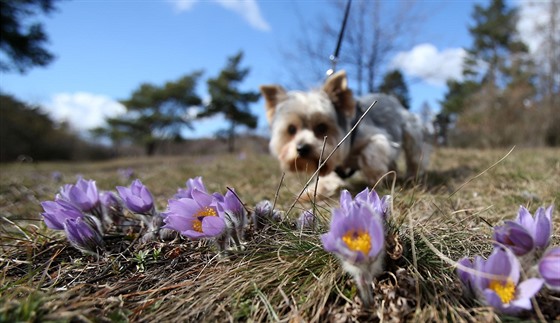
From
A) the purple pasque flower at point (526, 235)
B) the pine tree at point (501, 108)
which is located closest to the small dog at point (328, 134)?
the purple pasque flower at point (526, 235)

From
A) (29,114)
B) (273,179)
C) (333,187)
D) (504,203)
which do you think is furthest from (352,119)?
(29,114)

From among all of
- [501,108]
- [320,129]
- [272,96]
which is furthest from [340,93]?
[501,108]

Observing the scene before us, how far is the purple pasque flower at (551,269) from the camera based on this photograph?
106 cm

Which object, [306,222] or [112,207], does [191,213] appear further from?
[112,207]

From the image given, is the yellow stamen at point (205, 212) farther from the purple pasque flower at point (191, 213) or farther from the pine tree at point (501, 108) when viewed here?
the pine tree at point (501, 108)

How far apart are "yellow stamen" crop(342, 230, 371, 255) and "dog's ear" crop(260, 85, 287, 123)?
348 cm

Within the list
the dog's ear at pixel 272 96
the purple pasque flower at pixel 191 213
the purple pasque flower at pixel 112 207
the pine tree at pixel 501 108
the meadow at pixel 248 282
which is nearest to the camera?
the meadow at pixel 248 282

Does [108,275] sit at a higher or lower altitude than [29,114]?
lower

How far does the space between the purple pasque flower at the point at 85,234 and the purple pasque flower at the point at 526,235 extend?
1.63 m

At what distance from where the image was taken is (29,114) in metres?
28.3

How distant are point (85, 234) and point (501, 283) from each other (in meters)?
1.62

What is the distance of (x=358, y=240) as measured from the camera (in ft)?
3.75

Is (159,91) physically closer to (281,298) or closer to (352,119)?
(352,119)

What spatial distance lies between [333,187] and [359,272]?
2996 mm
